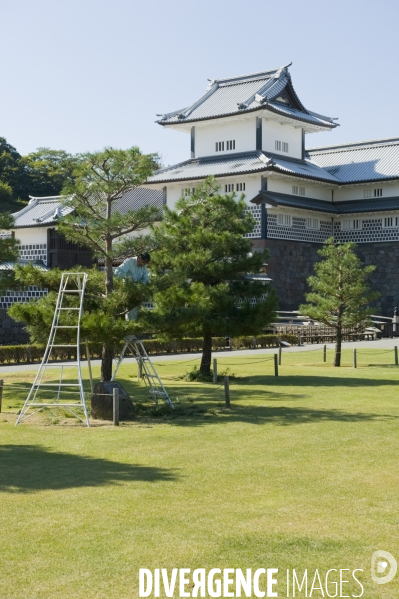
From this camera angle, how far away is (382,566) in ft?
20.5

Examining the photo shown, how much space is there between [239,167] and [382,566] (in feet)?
127

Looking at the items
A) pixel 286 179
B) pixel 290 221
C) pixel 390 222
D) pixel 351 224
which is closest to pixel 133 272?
pixel 286 179

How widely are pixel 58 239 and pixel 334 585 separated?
38.2 meters

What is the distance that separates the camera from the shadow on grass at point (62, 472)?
9156 mm

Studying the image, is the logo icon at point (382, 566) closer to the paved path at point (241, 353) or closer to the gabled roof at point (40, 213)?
the paved path at point (241, 353)

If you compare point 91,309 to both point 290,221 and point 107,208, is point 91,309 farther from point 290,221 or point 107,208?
point 290,221

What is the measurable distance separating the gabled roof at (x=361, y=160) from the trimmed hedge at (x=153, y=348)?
14722 mm

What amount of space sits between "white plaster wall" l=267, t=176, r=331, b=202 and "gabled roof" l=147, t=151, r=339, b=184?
0.76 meters

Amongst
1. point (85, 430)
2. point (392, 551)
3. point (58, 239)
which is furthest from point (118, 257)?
point (58, 239)

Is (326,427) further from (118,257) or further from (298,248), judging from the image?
(298,248)

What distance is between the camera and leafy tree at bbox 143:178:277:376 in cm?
2089

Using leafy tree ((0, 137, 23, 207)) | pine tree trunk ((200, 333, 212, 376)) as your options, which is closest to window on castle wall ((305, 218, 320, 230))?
leafy tree ((0, 137, 23, 207))

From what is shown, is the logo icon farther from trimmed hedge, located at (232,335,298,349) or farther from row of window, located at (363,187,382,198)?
row of window, located at (363,187,382,198)

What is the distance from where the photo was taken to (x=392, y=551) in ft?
21.5
